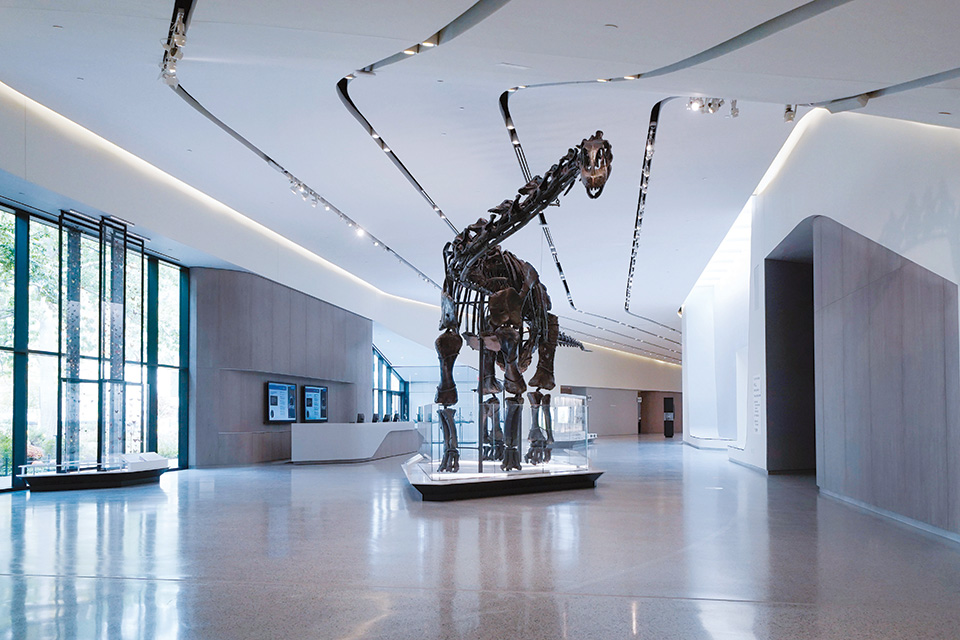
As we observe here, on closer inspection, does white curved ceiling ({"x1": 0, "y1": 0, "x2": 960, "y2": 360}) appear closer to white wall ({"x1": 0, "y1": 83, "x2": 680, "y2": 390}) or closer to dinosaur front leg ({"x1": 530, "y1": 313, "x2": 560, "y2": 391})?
A: white wall ({"x1": 0, "y1": 83, "x2": 680, "y2": 390})

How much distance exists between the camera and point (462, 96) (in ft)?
27.6

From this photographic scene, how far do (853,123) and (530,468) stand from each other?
17.1 ft

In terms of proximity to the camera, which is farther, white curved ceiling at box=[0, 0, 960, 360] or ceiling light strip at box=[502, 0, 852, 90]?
white curved ceiling at box=[0, 0, 960, 360]

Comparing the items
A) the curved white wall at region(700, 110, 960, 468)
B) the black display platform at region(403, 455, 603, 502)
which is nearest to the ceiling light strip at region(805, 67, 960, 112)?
the curved white wall at region(700, 110, 960, 468)

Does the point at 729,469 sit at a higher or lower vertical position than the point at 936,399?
lower

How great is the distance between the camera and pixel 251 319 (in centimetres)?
1680

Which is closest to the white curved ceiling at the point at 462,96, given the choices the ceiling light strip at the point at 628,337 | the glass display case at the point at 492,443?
the glass display case at the point at 492,443

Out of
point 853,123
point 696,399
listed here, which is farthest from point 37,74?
point 696,399

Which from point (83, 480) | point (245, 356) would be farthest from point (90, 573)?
point (245, 356)

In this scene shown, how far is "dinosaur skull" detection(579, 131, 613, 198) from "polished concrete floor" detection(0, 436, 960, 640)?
8.83 feet

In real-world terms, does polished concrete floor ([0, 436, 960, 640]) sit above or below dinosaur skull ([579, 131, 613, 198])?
below

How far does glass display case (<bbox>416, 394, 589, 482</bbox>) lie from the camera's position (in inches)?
360

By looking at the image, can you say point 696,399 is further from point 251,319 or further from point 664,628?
point 664,628

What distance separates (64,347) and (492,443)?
6.80m
